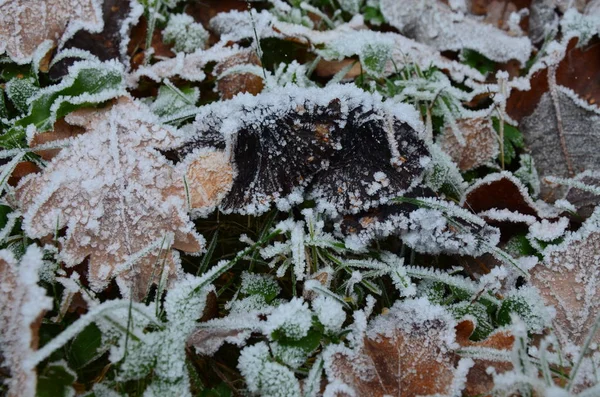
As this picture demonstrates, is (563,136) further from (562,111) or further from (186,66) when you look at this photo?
(186,66)

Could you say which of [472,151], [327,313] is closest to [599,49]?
[472,151]

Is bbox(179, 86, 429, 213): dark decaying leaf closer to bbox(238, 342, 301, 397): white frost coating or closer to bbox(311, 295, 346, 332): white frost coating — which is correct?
bbox(311, 295, 346, 332): white frost coating

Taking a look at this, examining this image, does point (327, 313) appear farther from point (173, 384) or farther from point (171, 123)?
point (171, 123)

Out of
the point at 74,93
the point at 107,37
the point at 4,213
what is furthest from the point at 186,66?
the point at 4,213

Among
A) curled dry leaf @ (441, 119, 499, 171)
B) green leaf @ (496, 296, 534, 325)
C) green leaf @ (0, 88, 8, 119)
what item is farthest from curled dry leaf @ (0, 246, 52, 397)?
curled dry leaf @ (441, 119, 499, 171)

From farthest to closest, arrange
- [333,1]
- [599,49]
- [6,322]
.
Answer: [333,1] < [599,49] < [6,322]
